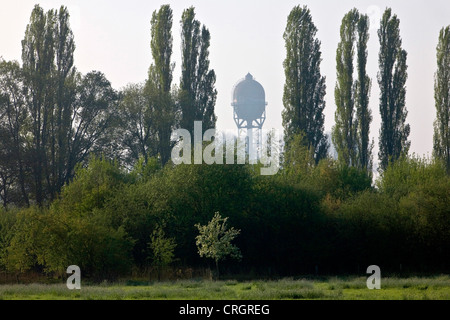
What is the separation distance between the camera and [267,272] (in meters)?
40.1

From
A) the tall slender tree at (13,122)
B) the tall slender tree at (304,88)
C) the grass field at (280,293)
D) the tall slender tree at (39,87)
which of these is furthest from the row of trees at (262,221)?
the tall slender tree at (304,88)

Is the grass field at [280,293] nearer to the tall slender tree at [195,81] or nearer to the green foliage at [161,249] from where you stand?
the green foliage at [161,249]

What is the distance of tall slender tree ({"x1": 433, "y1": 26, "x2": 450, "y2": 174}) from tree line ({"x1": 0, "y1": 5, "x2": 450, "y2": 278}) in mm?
119

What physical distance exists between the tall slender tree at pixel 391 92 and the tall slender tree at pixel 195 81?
15.2m

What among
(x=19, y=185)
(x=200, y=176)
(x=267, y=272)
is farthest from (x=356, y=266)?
(x=19, y=185)

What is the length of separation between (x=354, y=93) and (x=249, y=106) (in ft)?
114

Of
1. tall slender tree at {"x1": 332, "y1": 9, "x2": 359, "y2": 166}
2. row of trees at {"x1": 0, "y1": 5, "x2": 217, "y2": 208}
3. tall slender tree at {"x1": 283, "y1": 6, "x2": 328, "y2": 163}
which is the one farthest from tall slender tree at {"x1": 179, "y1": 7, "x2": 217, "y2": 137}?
tall slender tree at {"x1": 332, "y1": 9, "x2": 359, "y2": 166}

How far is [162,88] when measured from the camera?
189 feet

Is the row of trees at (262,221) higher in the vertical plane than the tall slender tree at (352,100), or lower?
lower

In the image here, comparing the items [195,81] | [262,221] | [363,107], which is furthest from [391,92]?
[262,221]

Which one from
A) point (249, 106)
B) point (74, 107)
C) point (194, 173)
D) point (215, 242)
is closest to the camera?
point (215, 242)

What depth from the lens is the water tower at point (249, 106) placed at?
3565 inches

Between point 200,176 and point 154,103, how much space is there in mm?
17742

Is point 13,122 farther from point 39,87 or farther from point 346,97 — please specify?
point 346,97
